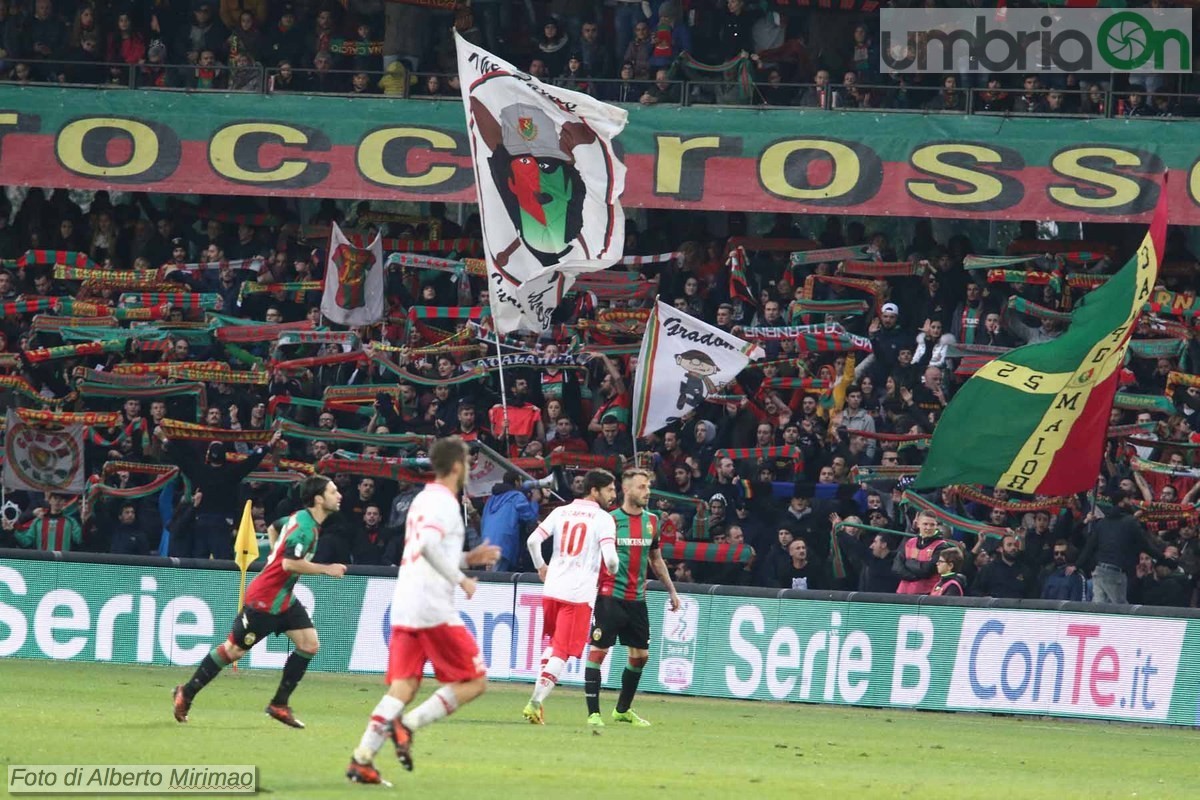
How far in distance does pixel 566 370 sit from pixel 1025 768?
10.6 meters

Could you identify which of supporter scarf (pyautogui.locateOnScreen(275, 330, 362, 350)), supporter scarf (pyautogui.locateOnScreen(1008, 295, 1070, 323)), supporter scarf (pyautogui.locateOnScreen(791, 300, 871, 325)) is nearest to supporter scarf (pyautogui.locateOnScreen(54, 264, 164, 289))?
supporter scarf (pyautogui.locateOnScreen(275, 330, 362, 350))

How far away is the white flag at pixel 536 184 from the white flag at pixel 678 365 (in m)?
0.95

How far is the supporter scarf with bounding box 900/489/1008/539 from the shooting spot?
1986 centimetres

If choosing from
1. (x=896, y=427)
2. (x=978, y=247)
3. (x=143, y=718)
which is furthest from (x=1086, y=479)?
(x=978, y=247)

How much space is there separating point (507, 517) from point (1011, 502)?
16.7 feet

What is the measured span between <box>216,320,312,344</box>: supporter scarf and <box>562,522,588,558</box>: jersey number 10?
10073 millimetres

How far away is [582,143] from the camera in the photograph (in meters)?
20.8

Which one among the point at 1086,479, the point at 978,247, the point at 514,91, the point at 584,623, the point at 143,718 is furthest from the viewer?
the point at 978,247

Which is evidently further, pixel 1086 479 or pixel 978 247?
pixel 978 247

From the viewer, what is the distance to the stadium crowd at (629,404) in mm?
19578

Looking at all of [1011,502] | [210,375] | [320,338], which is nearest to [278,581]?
[1011,502]

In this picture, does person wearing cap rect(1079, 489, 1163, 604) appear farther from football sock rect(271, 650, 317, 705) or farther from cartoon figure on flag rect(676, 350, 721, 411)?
football sock rect(271, 650, 317, 705)

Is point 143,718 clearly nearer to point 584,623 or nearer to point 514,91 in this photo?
point 584,623

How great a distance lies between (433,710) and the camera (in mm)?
10102
